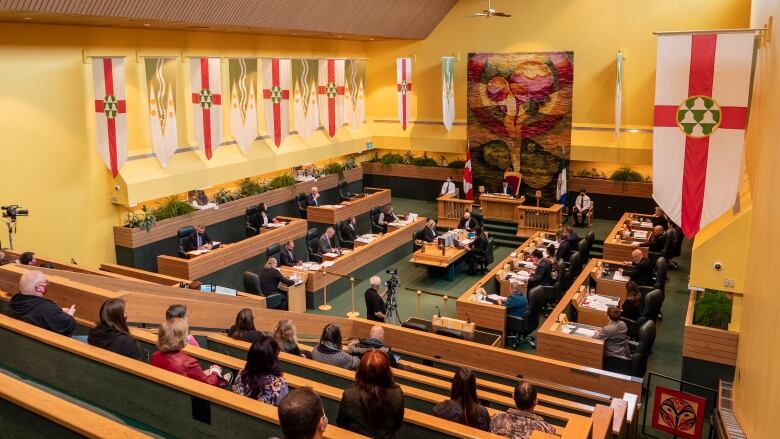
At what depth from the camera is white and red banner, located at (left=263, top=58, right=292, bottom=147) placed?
1510 centimetres

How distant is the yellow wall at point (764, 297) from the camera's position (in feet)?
15.8

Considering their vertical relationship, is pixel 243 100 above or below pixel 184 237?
above

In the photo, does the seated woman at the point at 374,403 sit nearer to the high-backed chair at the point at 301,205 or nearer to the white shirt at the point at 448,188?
the high-backed chair at the point at 301,205

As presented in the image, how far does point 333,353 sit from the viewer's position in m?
5.49

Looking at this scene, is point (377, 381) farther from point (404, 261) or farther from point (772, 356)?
point (404, 261)

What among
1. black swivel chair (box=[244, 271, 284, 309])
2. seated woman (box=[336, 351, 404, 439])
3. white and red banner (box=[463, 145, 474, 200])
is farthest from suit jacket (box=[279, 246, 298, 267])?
seated woman (box=[336, 351, 404, 439])

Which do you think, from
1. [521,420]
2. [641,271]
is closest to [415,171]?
[641,271]

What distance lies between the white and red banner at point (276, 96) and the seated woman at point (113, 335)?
11.4 m

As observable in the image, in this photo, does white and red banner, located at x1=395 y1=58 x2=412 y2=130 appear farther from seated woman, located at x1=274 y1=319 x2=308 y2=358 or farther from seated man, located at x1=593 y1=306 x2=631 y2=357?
seated woman, located at x1=274 y1=319 x2=308 y2=358

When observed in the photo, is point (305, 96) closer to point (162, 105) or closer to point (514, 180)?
point (162, 105)

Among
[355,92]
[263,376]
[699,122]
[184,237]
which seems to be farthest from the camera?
[355,92]

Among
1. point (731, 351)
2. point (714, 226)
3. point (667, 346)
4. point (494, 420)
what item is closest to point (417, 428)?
point (494, 420)

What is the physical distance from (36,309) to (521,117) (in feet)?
49.5

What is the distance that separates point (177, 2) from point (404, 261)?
6704mm
